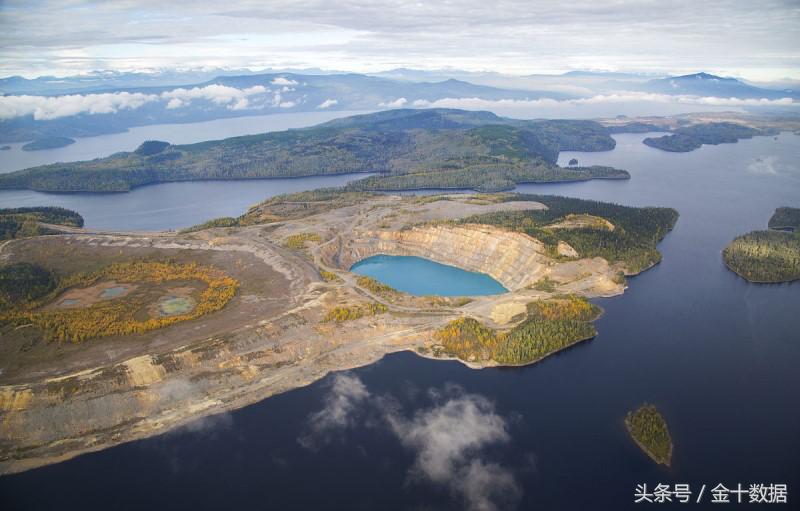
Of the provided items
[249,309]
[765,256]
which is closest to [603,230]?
[765,256]

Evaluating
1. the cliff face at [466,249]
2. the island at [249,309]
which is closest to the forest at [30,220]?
the island at [249,309]

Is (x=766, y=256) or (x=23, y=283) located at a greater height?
(x=23, y=283)

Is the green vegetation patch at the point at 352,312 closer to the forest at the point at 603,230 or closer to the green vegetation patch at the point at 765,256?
the forest at the point at 603,230

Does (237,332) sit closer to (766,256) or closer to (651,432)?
(651,432)

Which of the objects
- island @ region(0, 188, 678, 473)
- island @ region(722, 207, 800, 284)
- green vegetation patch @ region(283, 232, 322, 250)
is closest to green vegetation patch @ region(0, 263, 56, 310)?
island @ region(0, 188, 678, 473)

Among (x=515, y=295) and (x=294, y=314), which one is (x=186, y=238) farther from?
(x=515, y=295)
